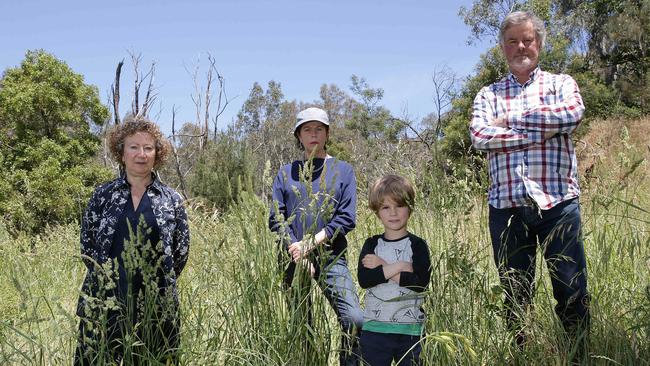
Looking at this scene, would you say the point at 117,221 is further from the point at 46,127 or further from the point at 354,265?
the point at 46,127

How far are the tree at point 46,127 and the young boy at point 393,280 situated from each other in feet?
50.5

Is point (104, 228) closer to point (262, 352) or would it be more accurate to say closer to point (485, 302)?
point (262, 352)

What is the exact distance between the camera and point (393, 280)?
228 centimetres

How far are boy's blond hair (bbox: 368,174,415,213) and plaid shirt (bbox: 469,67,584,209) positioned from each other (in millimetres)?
420

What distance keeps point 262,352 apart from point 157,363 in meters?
0.37

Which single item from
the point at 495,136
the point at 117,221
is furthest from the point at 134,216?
the point at 495,136

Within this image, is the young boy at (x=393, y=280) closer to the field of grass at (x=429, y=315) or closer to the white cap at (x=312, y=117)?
the field of grass at (x=429, y=315)

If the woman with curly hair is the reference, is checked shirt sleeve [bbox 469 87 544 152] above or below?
above

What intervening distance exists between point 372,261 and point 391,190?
0.30 meters

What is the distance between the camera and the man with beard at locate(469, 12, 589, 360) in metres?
2.33

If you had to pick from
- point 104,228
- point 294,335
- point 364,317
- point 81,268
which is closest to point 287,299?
point 294,335

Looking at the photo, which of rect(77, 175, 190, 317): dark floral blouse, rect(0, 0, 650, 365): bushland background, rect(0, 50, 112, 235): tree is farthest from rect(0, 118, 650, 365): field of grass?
rect(0, 50, 112, 235): tree

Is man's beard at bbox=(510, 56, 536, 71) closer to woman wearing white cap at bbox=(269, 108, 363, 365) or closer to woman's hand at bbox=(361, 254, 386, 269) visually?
woman wearing white cap at bbox=(269, 108, 363, 365)

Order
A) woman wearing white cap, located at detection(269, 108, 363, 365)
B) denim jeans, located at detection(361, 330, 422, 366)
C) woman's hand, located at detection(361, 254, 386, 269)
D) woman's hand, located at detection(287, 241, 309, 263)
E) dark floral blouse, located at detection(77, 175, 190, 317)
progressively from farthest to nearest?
dark floral blouse, located at detection(77, 175, 190, 317), woman wearing white cap, located at detection(269, 108, 363, 365), woman's hand, located at detection(361, 254, 386, 269), denim jeans, located at detection(361, 330, 422, 366), woman's hand, located at detection(287, 241, 309, 263)
